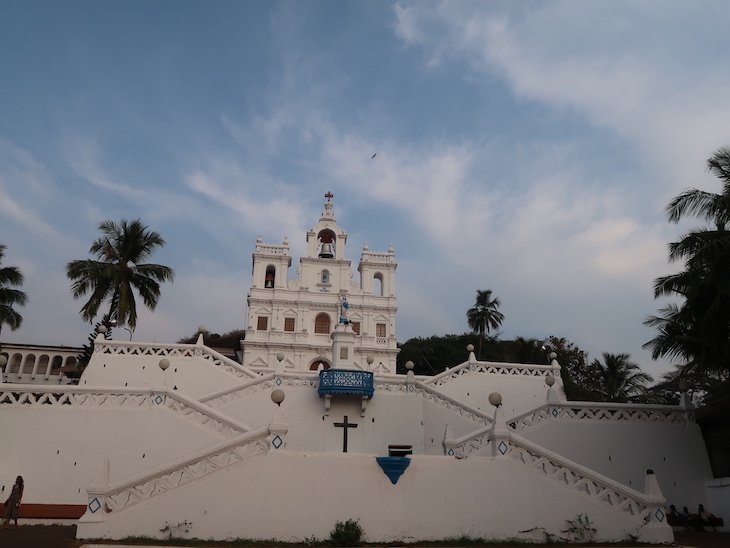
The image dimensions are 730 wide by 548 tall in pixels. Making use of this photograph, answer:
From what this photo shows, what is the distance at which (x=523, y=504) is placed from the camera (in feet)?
39.2

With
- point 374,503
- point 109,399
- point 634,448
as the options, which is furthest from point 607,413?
point 109,399

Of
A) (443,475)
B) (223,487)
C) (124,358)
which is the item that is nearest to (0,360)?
(124,358)

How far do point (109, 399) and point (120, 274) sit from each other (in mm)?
13647

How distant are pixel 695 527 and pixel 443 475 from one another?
29.0 feet

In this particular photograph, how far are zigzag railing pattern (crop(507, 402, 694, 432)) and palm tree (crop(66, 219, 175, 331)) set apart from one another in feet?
66.4

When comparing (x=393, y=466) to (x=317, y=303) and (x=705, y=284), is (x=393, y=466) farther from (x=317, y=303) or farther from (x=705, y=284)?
(x=317, y=303)

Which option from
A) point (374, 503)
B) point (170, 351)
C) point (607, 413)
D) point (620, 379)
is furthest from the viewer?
point (620, 379)

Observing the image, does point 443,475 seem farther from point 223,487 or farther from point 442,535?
point 223,487

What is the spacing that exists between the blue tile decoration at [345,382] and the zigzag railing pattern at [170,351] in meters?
3.76

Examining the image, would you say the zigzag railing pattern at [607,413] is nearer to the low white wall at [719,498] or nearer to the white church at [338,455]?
the white church at [338,455]

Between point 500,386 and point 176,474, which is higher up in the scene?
point 500,386

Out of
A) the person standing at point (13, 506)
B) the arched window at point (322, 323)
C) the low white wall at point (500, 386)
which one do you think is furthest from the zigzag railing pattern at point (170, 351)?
the arched window at point (322, 323)

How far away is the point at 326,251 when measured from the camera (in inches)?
1987

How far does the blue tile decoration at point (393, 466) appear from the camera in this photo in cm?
1169
